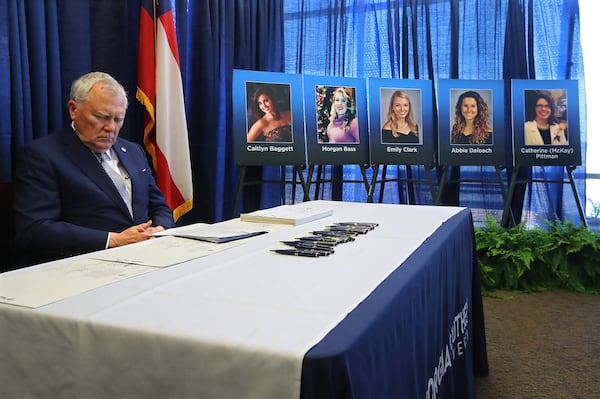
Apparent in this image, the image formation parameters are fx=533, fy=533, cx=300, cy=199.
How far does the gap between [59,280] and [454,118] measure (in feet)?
11.5

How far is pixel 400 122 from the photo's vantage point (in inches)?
159

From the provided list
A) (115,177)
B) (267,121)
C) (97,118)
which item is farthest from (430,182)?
(97,118)

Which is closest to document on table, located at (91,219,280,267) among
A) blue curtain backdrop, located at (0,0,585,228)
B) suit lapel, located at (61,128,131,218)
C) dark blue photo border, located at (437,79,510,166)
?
suit lapel, located at (61,128,131,218)

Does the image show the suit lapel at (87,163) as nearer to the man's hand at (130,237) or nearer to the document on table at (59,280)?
the man's hand at (130,237)

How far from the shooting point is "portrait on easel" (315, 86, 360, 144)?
13.1ft

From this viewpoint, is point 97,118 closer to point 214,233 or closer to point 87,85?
point 87,85

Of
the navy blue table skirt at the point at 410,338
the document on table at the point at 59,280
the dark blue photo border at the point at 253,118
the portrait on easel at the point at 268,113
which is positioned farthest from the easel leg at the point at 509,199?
the document on table at the point at 59,280

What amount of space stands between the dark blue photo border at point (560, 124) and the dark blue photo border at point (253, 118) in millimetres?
1550

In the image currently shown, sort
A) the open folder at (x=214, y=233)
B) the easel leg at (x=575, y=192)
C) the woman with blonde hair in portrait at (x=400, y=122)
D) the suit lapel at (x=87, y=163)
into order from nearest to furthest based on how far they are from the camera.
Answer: the open folder at (x=214, y=233) → the suit lapel at (x=87, y=163) → the easel leg at (x=575, y=192) → the woman with blonde hair in portrait at (x=400, y=122)

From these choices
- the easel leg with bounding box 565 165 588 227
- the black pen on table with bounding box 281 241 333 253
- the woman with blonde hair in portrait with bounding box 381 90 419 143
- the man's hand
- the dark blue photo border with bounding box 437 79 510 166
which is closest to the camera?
the black pen on table with bounding box 281 241 333 253

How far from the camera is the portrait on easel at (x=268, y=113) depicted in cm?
383

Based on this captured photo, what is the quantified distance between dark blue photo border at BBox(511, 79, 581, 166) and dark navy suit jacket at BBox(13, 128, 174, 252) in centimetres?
288

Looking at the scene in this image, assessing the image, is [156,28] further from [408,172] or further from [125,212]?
[408,172]

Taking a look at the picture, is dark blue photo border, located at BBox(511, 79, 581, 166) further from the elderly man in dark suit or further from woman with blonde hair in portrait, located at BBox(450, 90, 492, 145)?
the elderly man in dark suit
